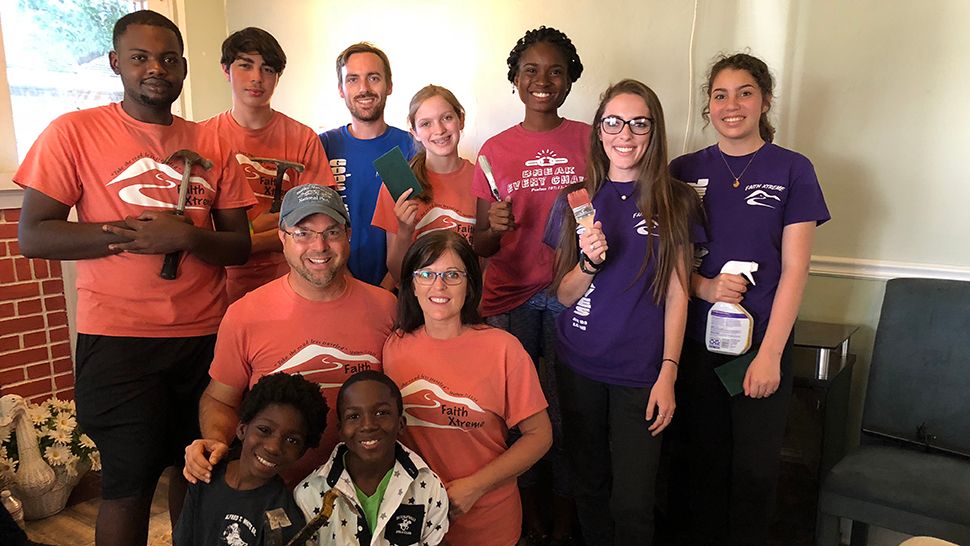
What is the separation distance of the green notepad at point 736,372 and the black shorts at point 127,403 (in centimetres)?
138

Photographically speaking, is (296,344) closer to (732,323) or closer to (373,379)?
(373,379)

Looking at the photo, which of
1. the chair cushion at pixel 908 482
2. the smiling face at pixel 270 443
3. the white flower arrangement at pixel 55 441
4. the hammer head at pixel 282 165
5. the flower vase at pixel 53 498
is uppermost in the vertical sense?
the hammer head at pixel 282 165

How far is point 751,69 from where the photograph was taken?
1.73 meters

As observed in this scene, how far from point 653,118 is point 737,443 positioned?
2.88ft

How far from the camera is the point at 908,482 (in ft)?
5.68

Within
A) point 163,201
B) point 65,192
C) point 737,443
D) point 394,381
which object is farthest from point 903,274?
point 65,192

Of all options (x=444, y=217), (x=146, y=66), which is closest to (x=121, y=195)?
(x=146, y=66)

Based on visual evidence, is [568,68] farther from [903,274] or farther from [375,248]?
[903,274]

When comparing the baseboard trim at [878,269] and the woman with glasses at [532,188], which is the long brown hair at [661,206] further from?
the baseboard trim at [878,269]

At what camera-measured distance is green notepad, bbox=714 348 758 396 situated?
5.64 ft

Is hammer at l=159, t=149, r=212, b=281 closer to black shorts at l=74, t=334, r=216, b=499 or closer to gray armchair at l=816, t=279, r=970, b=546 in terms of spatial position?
black shorts at l=74, t=334, r=216, b=499

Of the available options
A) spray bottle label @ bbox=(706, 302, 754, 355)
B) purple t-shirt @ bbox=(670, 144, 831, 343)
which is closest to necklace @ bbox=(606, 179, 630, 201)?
purple t-shirt @ bbox=(670, 144, 831, 343)

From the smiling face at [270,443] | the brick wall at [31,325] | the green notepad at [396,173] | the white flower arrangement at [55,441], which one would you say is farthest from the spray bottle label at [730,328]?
the brick wall at [31,325]

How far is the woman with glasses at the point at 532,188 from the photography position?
2037 millimetres
